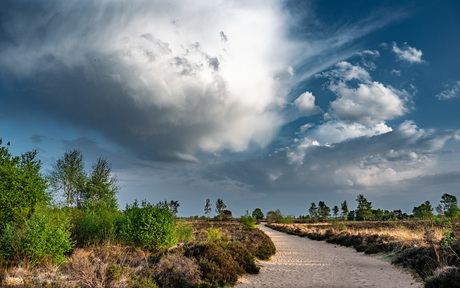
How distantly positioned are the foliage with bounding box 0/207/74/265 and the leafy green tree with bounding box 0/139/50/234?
231 cm

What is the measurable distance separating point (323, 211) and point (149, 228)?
109 meters

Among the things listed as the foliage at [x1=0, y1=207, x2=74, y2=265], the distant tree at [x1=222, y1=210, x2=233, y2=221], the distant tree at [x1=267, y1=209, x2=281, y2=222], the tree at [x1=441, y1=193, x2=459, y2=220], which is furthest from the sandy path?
the distant tree at [x1=222, y1=210, x2=233, y2=221]

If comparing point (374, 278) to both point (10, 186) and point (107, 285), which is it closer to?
point (107, 285)

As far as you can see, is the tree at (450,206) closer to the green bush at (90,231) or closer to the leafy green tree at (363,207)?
the leafy green tree at (363,207)

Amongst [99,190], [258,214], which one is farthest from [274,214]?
→ [99,190]

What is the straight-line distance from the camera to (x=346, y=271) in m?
14.5

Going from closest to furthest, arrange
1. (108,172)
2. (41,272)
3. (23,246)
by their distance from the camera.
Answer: (41,272) → (23,246) → (108,172)

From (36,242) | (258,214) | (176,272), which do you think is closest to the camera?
(176,272)

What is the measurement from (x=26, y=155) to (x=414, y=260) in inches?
895

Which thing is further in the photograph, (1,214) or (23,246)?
(1,214)

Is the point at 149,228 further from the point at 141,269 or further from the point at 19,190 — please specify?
the point at 19,190

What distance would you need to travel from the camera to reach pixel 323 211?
113 m

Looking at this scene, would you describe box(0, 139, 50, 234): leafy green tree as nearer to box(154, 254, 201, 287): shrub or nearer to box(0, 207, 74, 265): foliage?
box(0, 207, 74, 265): foliage

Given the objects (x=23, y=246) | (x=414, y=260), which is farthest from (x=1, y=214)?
(x=414, y=260)
